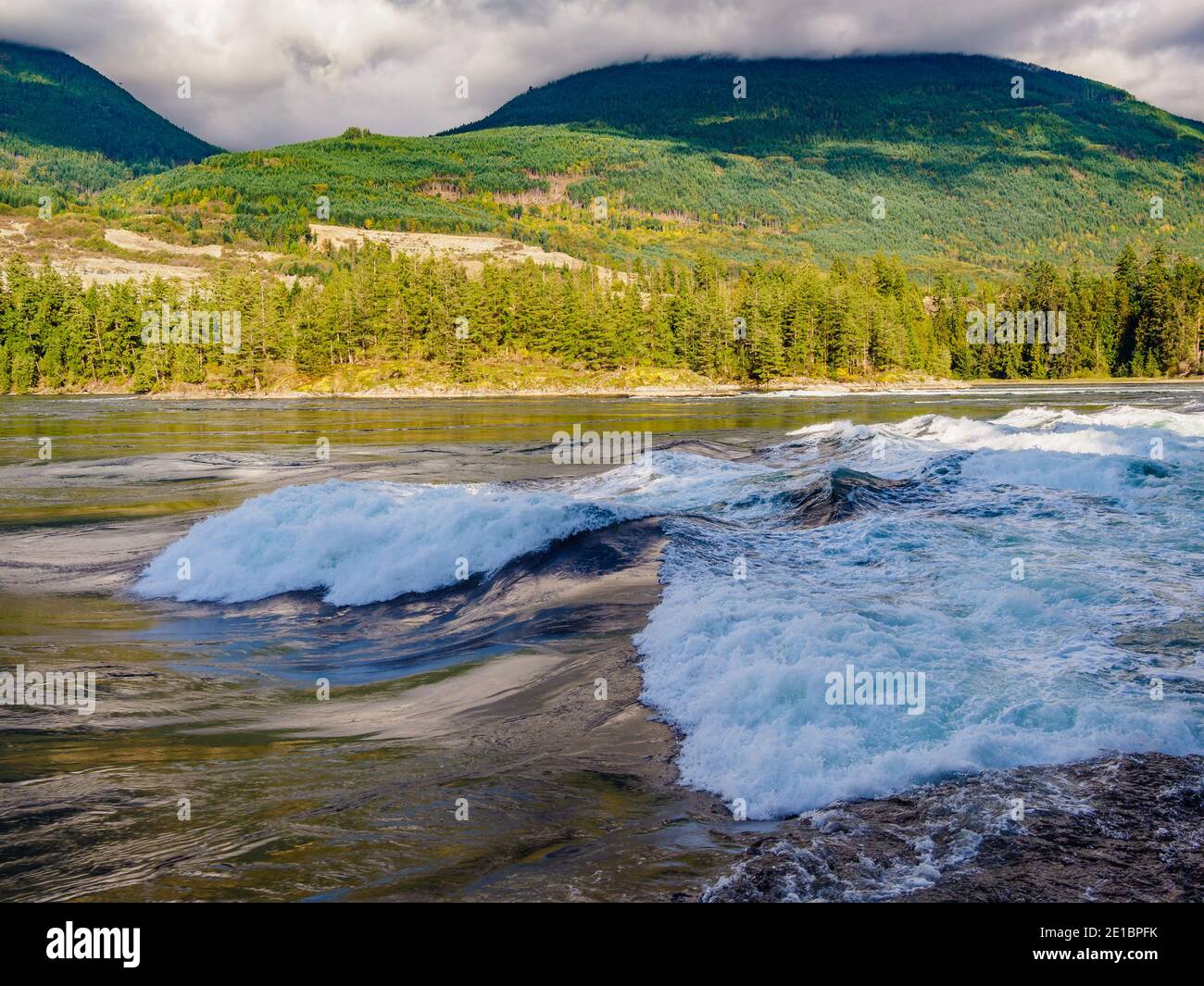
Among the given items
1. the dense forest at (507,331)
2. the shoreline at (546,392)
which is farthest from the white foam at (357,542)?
the dense forest at (507,331)

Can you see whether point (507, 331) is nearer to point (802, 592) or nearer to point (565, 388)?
point (565, 388)

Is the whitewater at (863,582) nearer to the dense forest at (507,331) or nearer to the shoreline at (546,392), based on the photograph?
the shoreline at (546,392)

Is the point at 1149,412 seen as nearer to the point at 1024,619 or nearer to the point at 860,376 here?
the point at 1024,619

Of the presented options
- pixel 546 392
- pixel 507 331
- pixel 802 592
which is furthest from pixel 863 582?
pixel 507 331

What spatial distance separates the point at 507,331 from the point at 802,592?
365ft

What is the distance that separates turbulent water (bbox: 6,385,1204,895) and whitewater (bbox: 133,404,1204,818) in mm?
41

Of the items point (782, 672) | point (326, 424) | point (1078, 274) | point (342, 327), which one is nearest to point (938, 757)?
point (782, 672)

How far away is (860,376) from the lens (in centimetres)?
11662

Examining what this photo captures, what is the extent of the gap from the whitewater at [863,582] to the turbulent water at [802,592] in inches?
1.6

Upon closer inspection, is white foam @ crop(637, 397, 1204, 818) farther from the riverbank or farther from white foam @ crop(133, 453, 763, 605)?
the riverbank

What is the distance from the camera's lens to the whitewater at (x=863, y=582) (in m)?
7.69

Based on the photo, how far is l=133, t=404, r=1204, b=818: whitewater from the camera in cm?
769

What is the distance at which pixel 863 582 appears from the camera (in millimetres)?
13055
